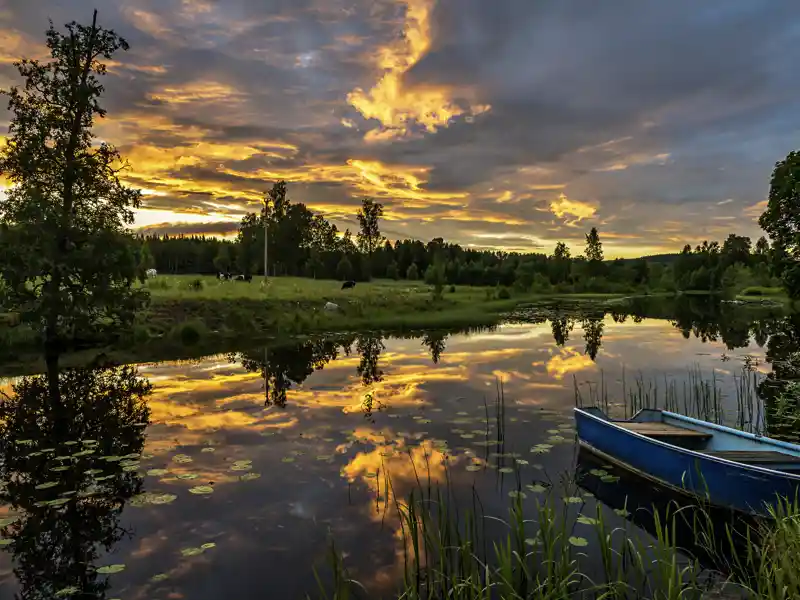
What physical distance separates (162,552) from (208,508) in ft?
5.24

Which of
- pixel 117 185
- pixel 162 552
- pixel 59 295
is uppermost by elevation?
pixel 117 185

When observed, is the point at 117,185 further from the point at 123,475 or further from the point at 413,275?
the point at 413,275

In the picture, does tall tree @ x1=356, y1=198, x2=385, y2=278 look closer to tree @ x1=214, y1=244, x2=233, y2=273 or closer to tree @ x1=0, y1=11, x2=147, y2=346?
tree @ x1=214, y1=244, x2=233, y2=273

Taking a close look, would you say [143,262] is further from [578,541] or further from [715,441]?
[715,441]

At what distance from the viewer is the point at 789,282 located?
123 ft

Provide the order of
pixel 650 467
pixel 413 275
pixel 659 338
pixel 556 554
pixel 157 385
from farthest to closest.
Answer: pixel 413 275 < pixel 659 338 < pixel 157 385 < pixel 650 467 < pixel 556 554

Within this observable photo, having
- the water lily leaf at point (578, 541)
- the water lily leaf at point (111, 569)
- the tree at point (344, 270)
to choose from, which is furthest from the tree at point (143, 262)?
the tree at point (344, 270)

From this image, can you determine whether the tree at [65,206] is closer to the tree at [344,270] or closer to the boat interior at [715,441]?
the boat interior at [715,441]

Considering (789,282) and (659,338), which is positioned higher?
(789,282)

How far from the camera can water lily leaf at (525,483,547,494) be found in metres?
10.5

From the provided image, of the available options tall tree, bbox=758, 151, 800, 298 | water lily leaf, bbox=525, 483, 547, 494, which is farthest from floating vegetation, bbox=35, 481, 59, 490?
tall tree, bbox=758, 151, 800, 298

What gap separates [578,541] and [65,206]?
89.9ft

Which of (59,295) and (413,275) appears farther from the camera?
(413,275)

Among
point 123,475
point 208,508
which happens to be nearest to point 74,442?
point 123,475
